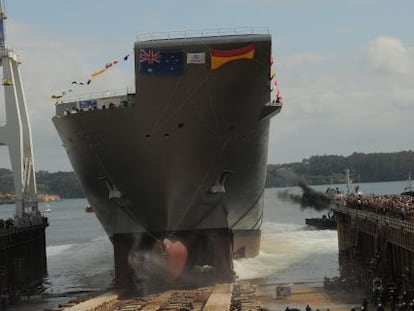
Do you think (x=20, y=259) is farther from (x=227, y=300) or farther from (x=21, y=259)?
(x=227, y=300)

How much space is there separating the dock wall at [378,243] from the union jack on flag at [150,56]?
1162 centimetres

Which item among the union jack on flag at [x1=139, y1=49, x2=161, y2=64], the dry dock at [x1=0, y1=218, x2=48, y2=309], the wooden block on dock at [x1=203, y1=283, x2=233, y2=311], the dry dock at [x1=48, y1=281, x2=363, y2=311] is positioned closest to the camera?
the wooden block on dock at [x1=203, y1=283, x2=233, y2=311]

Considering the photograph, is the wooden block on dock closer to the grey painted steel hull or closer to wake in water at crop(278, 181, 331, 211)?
the grey painted steel hull

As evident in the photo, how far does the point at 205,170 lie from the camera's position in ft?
125

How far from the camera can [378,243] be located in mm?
36344

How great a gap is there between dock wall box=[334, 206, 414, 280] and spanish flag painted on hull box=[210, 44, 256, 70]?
355 inches

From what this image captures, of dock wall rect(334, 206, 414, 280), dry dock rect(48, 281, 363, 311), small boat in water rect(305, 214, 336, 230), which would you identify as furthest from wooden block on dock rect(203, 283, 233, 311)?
small boat in water rect(305, 214, 336, 230)

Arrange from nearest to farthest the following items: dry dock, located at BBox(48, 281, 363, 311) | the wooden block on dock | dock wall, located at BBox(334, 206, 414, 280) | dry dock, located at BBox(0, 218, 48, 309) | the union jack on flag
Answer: the wooden block on dock, dry dock, located at BBox(48, 281, 363, 311), dock wall, located at BBox(334, 206, 414, 280), the union jack on flag, dry dock, located at BBox(0, 218, 48, 309)

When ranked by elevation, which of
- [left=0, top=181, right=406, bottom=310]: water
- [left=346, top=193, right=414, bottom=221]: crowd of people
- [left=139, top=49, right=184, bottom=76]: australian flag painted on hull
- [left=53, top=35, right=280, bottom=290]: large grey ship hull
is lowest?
[left=0, top=181, right=406, bottom=310]: water

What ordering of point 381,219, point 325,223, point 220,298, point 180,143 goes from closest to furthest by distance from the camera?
point 220,298 < point 381,219 < point 180,143 < point 325,223

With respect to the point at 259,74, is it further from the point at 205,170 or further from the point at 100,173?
the point at 100,173

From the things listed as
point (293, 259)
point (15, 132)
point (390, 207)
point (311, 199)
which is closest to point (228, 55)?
point (390, 207)

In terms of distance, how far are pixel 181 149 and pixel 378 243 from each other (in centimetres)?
980

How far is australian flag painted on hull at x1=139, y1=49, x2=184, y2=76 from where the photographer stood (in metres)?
33.6
